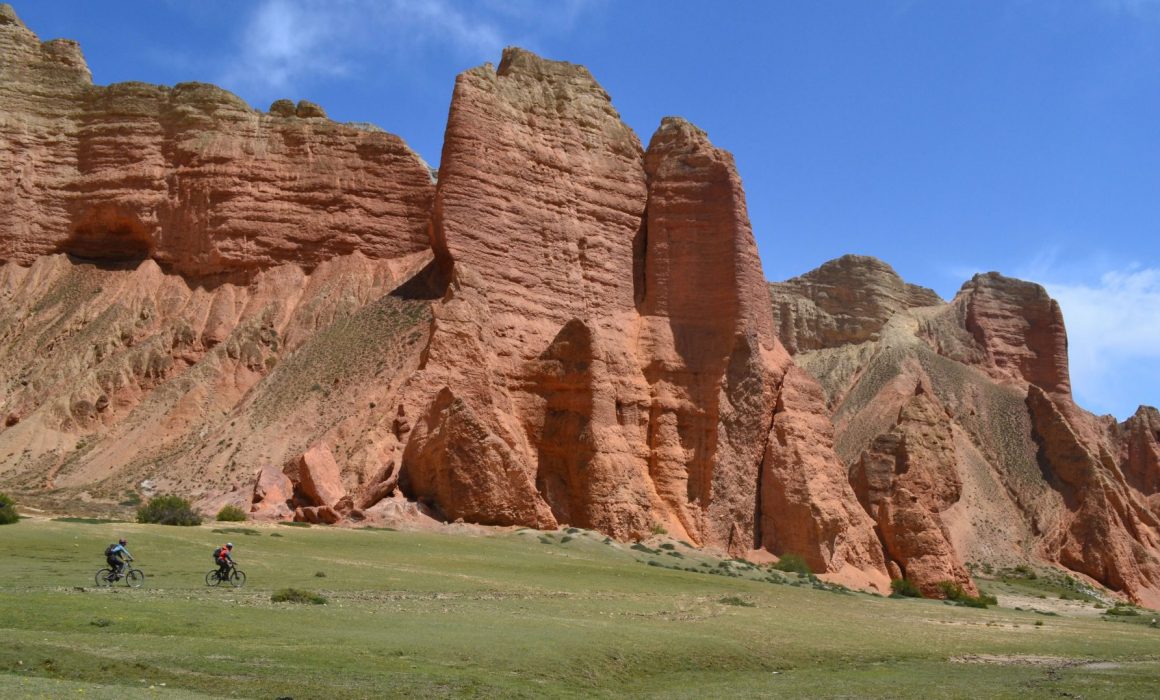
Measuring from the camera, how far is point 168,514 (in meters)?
33.8

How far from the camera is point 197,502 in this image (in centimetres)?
4000

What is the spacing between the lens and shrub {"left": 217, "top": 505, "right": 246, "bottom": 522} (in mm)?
35156

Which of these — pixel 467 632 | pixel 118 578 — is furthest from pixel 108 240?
pixel 467 632

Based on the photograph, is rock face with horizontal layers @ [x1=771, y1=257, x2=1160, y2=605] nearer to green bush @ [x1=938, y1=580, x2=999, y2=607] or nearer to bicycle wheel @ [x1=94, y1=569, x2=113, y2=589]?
green bush @ [x1=938, y1=580, x2=999, y2=607]

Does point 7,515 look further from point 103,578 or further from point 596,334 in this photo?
point 596,334

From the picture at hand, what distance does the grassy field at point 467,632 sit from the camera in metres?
14.6

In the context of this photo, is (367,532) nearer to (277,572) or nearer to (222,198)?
(277,572)

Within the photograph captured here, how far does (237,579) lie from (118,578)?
8.02ft

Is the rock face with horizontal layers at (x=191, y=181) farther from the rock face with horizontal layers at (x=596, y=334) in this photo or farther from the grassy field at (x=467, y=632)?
the grassy field at (x=467, y=632)

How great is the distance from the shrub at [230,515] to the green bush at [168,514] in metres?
0.74

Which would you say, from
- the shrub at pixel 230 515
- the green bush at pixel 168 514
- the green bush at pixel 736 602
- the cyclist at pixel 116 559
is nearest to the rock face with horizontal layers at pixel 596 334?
the shrub at pixel 230 515

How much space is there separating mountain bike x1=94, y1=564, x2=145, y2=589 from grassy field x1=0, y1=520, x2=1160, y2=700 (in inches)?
17.4

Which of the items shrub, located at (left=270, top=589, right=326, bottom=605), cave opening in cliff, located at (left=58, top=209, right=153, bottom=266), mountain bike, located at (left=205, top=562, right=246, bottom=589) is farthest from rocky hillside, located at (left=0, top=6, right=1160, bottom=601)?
shrub, located at (left=270, top=589, right=326, bottom=605)

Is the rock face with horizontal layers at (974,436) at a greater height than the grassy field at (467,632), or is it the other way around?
the rock face with horizontal layers at (974,436)
